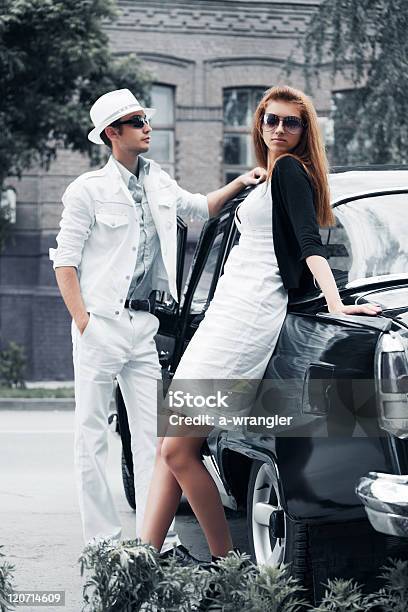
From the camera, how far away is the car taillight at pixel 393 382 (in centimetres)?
368

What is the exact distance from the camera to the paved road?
216 inches

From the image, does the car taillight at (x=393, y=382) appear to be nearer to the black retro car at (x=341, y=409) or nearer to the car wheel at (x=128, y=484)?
the black retro car at (x=341, y=409)

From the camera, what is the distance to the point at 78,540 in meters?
6.29

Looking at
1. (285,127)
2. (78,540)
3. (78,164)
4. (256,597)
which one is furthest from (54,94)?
(256,597)

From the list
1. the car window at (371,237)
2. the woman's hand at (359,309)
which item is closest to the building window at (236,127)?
the car window at (371,237)

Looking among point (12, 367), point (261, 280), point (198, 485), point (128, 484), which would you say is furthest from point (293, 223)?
point (12, 367)

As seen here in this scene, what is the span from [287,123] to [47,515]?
3.49 meters

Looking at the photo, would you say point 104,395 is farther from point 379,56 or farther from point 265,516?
point 379,56

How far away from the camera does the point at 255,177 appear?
4977mm

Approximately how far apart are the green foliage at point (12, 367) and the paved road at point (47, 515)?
211 inches

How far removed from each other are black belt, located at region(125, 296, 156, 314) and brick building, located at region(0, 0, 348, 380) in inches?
578

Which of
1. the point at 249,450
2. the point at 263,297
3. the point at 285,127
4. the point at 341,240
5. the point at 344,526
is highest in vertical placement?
the point at 285,127

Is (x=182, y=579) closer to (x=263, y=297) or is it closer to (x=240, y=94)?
(x=263, y=297)

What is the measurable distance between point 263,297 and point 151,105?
632 inches
